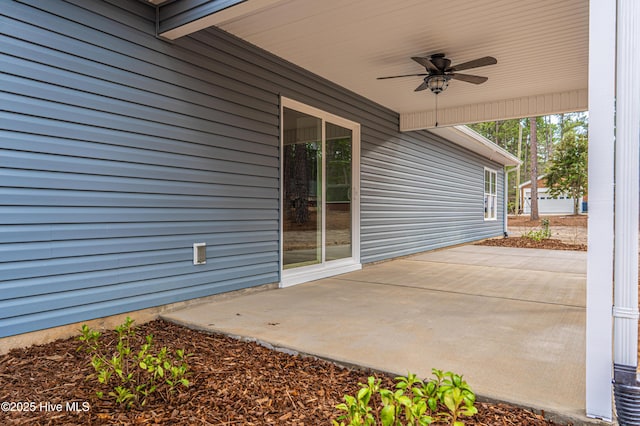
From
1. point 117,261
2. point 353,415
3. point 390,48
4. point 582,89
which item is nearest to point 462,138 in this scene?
point 582,89

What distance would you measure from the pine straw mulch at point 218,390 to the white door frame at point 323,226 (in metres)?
2.05

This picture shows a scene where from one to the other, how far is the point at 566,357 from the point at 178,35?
359cm

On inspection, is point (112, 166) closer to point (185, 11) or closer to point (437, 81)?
point (185, 11)

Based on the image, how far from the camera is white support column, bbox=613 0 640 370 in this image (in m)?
1.55

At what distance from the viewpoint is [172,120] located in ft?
Result: 10.8

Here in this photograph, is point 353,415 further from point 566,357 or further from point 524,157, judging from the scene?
point 524,157

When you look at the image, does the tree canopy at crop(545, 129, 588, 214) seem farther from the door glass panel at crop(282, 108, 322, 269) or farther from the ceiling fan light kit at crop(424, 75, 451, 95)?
the door glass panel at crop(282, 108, 322, 269)

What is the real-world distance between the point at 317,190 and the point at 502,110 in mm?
3392

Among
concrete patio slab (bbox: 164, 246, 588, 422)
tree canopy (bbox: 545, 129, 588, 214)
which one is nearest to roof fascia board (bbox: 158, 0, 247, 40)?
concrete patio slab (bbox: 164, 246, 588, 422)

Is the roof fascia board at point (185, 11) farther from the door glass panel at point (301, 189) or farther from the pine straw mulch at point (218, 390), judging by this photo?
the pine straw mulch at point (218, 390)

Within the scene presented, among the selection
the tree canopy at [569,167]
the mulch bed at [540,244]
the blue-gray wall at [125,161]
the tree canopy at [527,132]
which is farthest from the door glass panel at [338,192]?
the tree canopy at [527,132]

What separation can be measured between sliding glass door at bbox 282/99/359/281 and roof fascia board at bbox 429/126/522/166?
2.66 metres

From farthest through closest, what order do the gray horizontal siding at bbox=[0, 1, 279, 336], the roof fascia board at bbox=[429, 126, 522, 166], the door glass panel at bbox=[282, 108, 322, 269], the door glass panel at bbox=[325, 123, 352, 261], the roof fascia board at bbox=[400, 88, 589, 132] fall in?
the roof fascia board at bbox=[429, 126, 522, 166]
the roof fascia board at bbox=[400, 88, 589, 132]
the door glass panel at bbox=[325, 123, 352, 261]
the door glass panel at bbox=[282, 108, 322, 269]
the gray horizontal siding at bbox=[0, 1, 279, 336]

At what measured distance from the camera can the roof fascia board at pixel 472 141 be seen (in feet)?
26.7
